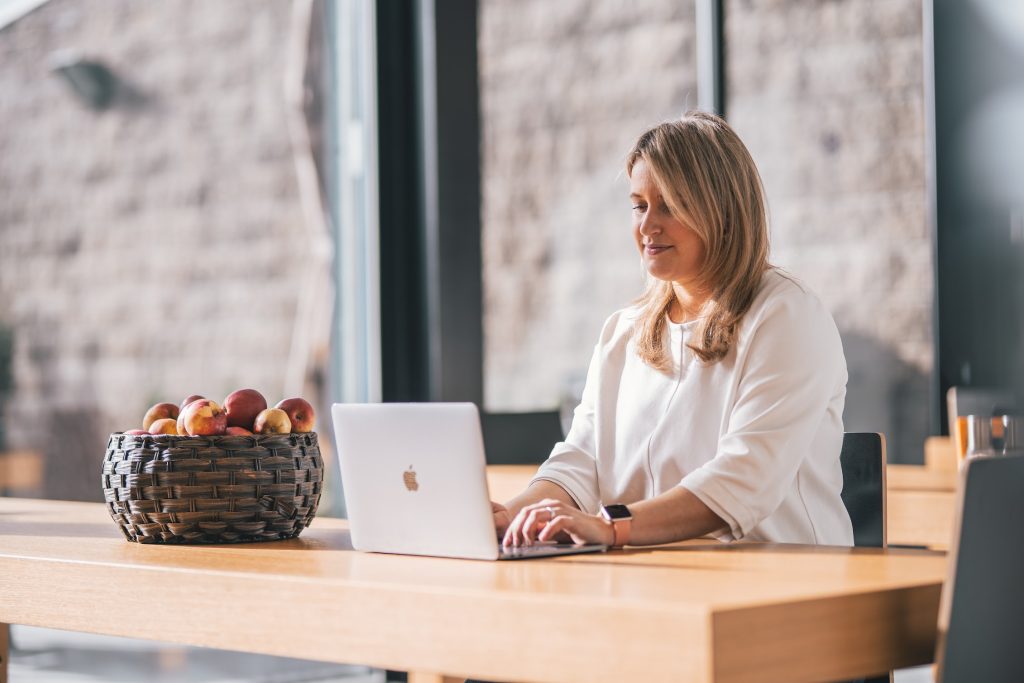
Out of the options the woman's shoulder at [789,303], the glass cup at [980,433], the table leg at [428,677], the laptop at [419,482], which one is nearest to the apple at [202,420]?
the laptop at [419,482]

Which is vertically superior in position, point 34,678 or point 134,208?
point 134,208

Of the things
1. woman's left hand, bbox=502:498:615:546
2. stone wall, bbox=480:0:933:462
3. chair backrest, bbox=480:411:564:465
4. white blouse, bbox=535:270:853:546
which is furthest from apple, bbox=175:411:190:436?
stone wall, bbox=480:0:933:462

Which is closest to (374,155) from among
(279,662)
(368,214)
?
(368,214)

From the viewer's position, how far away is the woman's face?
199 centimetres

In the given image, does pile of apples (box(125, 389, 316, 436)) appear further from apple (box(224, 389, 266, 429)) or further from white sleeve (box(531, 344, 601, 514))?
white sleeve (box(531, 344, 601, 514))

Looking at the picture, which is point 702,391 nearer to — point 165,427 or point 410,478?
point 410,478

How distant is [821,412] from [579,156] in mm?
2924

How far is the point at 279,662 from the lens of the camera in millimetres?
3979

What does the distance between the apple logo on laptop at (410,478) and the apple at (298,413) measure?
1.08ft

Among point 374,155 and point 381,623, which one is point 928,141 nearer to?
point 374,155

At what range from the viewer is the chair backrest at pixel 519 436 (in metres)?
3.44

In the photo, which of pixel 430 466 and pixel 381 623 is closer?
pixel 381 623

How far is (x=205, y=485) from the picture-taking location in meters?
1.79

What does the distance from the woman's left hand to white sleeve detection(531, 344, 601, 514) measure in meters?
0.36
